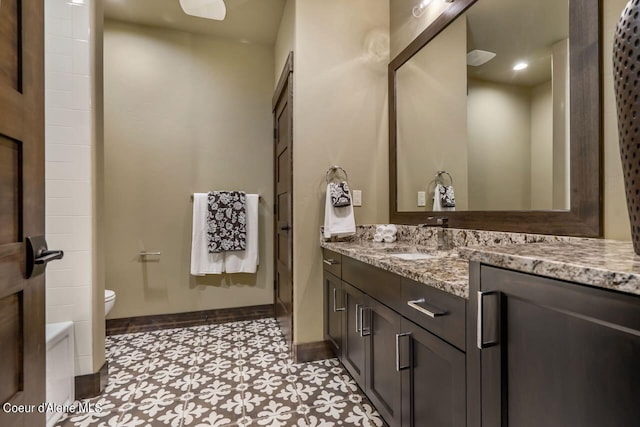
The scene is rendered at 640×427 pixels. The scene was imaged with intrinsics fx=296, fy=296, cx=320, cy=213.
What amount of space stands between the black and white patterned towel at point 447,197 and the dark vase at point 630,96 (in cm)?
112

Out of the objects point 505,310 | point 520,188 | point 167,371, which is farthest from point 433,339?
point 167,371

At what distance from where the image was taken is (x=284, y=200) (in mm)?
2494

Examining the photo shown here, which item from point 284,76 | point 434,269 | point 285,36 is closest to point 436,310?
point 434,269

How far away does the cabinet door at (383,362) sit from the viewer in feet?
4.00

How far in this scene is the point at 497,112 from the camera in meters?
1.44

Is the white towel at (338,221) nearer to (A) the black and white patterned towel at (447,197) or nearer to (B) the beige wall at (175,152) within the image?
(A) the black and white patterned towel at (447,197)

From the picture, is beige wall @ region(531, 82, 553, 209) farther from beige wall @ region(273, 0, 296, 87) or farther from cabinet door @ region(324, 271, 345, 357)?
beige wall @ region(273, 0, 296, 87)

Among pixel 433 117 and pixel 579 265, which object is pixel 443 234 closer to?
pixel 433 117

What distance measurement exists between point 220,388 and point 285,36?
8.71 feet

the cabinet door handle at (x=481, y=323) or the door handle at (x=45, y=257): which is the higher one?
the door handle at (x=45, y=257)

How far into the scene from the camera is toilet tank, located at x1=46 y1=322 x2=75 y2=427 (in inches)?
57.3

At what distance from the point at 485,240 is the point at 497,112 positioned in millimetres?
627

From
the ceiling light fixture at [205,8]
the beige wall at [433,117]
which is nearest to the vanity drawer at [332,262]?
the beige wall at [433,117]

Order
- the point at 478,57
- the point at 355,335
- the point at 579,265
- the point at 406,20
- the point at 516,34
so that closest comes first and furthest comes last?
1. the point at 579,265
2. the point at 516,34
3. the point at 478,57
4. the point at 355,335
5. the point at 406,20
